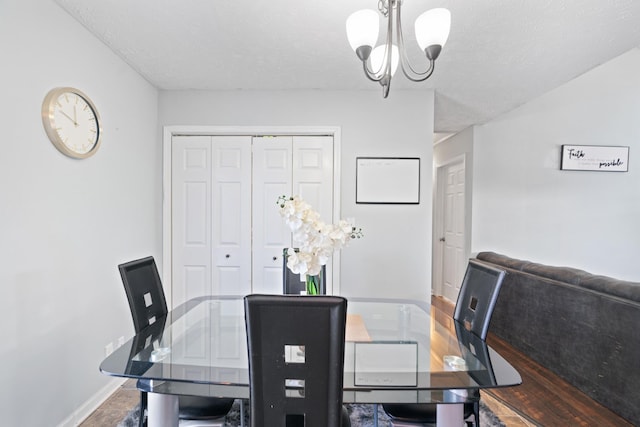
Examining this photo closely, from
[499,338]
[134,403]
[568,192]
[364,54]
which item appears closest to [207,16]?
[364,54]

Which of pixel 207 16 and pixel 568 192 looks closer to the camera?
pixel 207 16

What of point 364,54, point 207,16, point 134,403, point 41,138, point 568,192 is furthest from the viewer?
point 568,192

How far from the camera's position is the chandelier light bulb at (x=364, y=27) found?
136cm

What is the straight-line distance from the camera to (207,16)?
1862 mm

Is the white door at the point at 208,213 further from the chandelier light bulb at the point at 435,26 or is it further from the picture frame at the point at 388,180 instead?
the chandelier light bulb at the point at 435,26

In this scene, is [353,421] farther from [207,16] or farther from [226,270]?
[207,16]

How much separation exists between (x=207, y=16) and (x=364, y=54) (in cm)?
111

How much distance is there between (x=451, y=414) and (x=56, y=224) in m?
2.31

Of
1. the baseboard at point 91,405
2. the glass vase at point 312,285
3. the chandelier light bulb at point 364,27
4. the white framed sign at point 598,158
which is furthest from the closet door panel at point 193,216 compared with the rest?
the white framed sign at point 598,158

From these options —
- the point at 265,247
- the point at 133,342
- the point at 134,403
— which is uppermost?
the point at 265,247

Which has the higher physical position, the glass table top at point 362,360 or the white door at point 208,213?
the white door at point 208,213

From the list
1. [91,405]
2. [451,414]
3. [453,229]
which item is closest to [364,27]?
[451,414]

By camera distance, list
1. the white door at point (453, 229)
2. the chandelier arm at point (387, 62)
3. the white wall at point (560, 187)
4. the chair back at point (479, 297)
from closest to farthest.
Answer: the chandelier arm at point (387, 62), the chair back at point (479, 297), the white wall at point (560, 187), the white door at point (453, 229)

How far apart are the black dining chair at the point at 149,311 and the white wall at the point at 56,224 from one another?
557 mm
